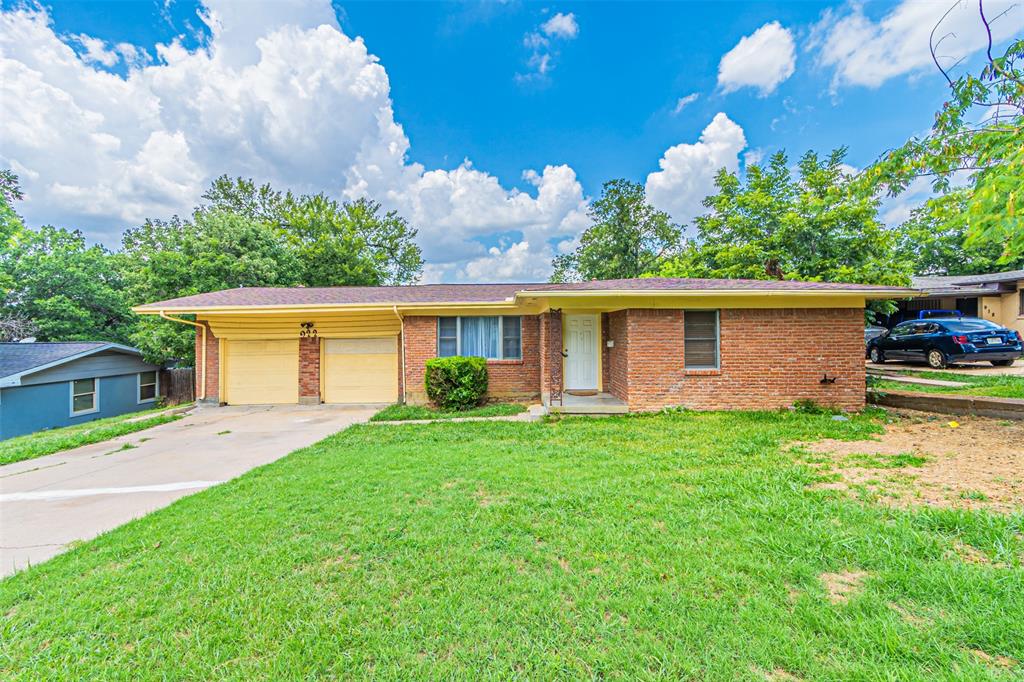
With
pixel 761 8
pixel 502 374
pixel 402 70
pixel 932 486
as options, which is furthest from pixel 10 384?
pixel 761 8

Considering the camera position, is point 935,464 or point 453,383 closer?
point 935,464

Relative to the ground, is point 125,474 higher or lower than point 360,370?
lower

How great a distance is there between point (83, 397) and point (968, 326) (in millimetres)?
29169

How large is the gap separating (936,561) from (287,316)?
484 inches

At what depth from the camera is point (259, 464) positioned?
532 cm

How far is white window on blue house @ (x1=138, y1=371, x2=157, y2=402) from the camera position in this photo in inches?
586

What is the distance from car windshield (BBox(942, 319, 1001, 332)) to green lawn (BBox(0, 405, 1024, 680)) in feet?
40.4

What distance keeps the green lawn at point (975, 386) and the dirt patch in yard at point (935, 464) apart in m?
2.09

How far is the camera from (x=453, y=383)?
28.6 ft

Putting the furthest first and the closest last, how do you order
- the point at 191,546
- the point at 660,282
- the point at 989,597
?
the point at 660,282, the point at 191,546, the point at 989,597

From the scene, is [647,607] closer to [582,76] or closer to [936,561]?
[936,561]

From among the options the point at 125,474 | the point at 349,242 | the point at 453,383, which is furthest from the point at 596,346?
the point at 349,242

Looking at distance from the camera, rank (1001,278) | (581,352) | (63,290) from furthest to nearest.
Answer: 1. (63,290)
2. (1001,278)
3. (581,352)

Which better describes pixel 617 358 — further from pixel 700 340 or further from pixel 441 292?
pixel 441 292
